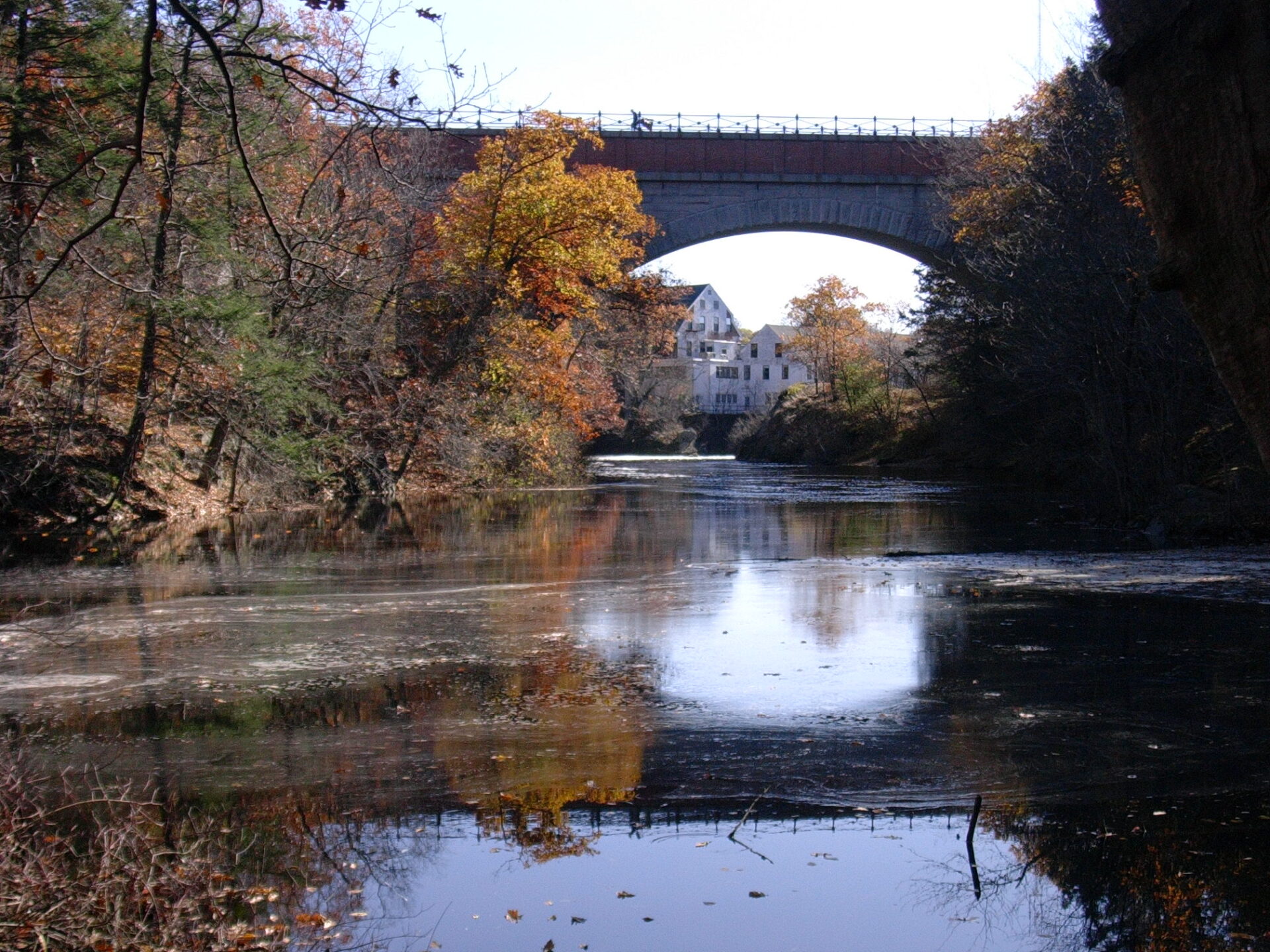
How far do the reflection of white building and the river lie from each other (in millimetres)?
107029

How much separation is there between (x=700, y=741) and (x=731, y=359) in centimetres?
11978

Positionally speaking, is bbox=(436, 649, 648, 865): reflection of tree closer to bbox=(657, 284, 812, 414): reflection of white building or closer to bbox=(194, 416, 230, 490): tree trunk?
bbox=(194, 416, 230, 490): tree trunk

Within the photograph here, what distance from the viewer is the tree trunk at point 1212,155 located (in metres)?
2.94

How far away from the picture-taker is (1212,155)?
2994mm

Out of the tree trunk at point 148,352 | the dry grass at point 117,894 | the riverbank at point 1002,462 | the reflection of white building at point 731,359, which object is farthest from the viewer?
the reflection of white building at point 731,359

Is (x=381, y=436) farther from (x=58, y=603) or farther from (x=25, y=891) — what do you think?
(x=25, y=891)

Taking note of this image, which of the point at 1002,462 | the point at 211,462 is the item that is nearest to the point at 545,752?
the point at 211,462

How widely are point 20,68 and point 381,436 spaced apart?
1441 centimetres

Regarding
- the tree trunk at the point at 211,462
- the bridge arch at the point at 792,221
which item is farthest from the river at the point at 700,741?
the bridge arch at the point at 792,221

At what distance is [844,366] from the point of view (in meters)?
70.8

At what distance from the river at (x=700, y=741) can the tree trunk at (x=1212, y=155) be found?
2410 millimetres

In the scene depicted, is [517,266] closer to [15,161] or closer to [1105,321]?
[15,161]

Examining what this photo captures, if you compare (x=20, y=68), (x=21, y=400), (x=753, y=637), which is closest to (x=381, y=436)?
(x=21, y=400)

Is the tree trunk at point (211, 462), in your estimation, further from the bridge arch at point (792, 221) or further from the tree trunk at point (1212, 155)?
the tree trunk at point (1212, 155)
